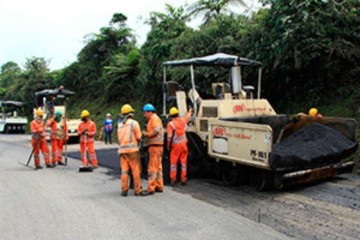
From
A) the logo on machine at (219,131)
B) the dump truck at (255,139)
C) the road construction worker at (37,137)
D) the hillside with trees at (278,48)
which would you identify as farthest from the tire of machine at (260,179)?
the road construction worker at (37,137)

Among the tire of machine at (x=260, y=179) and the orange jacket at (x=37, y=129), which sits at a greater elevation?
the orange jacket at (x=37, y=129)

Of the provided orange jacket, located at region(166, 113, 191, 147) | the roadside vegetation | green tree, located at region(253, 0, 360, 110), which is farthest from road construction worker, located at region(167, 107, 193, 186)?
green tree, located at region(253, 0, 360, 110)

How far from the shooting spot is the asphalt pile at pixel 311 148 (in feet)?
25.0

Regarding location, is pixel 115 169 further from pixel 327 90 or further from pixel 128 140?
pixel 327 90

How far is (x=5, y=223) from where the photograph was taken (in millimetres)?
6195

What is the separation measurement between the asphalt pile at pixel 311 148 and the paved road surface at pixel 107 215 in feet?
4.78

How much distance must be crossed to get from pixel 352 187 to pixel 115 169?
18.9 feet

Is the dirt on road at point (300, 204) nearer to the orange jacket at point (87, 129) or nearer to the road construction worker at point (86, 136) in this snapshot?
the road construction worker at point (86, 136)

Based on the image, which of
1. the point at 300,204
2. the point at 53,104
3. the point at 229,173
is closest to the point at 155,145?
the point at 229,173

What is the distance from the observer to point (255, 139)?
771 cm

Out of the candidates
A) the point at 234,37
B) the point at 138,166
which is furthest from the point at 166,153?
the point at 234,37

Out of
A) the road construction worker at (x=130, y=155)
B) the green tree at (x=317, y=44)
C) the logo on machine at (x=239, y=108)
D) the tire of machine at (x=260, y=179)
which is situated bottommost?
the tire of machine at (x=260, y=179)

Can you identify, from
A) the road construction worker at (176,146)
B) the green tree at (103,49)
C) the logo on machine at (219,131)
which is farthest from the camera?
the green tree at (103,49)

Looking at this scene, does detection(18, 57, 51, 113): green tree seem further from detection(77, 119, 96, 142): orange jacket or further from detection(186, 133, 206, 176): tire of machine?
detection(186, 133, 206, 176): tire of machine
